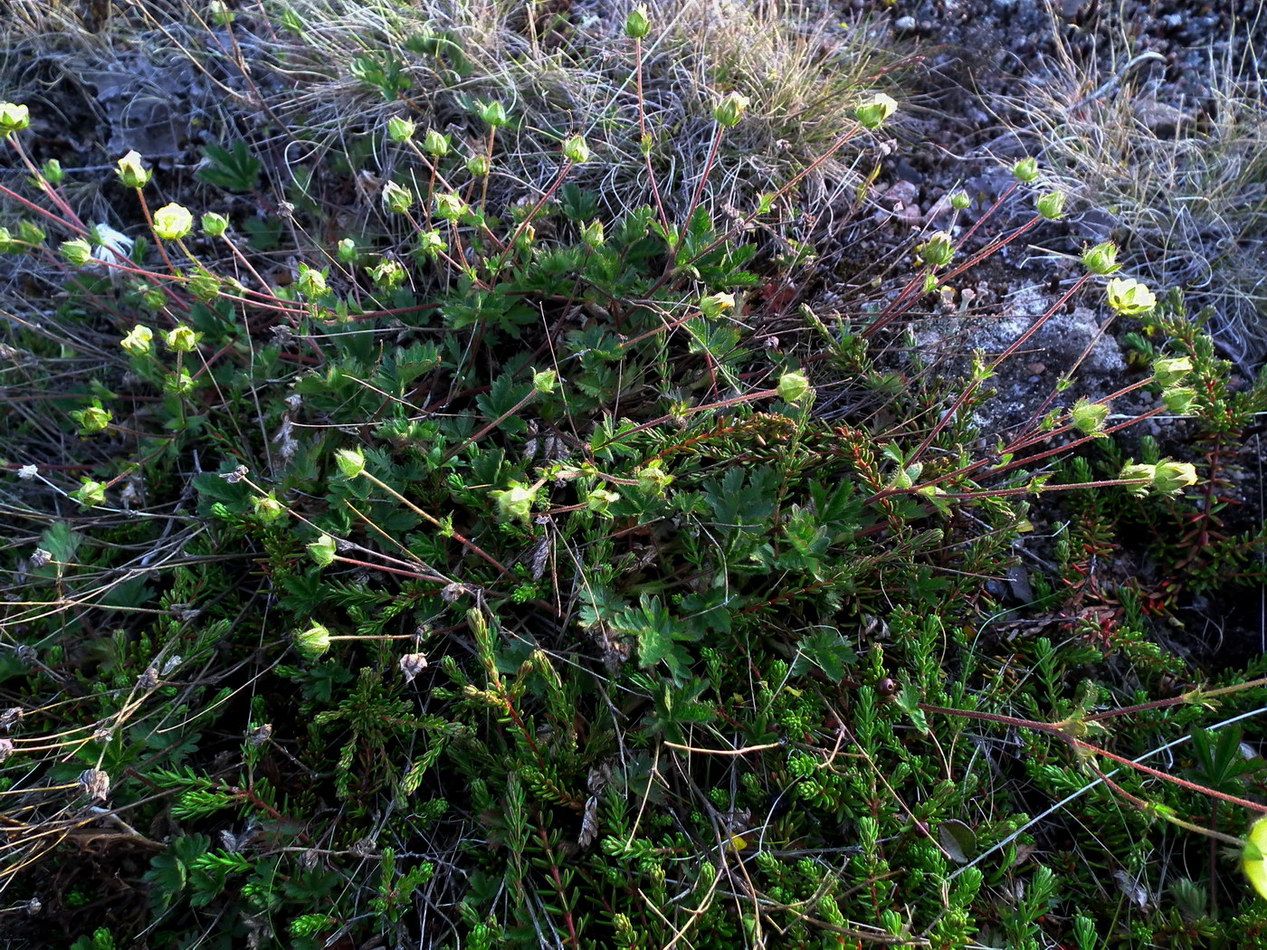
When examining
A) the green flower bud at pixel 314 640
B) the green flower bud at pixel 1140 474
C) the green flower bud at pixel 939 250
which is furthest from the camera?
the green flower bud at pixel 939 250

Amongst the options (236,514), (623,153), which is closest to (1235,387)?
(623,153)

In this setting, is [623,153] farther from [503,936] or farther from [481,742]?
[503,936]

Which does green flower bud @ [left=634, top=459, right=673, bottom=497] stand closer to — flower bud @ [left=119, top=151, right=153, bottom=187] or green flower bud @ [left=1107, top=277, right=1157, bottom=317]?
green flower bud @ [left=1107, top=277, right=1157, bottom=317]

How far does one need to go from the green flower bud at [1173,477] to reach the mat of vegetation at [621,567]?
0.04 ft

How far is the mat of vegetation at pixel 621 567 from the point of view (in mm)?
1717

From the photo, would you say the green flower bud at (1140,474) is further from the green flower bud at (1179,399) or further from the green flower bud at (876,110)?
the green flower bud at (876,110)

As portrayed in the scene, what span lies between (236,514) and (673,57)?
2108mm

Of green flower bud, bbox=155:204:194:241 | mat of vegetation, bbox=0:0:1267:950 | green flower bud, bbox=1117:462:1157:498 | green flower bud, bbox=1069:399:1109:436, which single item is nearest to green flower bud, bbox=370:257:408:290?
mat of vegetation, bbox=0:0:1267:950

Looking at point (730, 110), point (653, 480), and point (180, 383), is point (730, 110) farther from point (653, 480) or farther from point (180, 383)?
point (180, 383)

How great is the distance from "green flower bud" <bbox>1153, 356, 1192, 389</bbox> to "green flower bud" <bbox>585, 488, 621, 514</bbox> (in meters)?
1.25

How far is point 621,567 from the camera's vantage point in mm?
1926

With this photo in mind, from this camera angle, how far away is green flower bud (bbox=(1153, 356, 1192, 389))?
179cm

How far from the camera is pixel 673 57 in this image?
2869 mm

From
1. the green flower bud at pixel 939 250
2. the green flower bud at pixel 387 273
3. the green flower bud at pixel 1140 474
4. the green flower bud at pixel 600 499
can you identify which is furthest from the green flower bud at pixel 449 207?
the green flower bud at pixel 1140 474
